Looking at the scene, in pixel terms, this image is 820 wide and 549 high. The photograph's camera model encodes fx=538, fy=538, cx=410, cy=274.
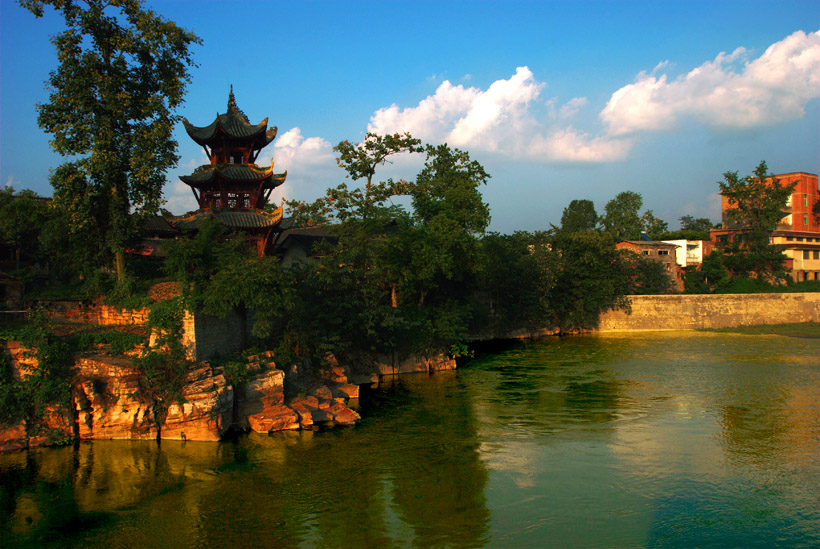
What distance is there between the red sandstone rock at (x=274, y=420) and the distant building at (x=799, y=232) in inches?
1677

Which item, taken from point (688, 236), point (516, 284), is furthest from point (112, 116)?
point (688, 236)

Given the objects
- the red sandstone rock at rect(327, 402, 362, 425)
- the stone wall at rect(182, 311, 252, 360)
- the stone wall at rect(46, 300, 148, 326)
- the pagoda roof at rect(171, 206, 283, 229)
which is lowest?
the red sandstone rock at rect(327, 402, 362, 425)

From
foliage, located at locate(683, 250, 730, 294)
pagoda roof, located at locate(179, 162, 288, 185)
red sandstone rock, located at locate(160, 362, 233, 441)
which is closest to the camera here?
red sandstone rock, located at locate(160, 362, 233, 441)

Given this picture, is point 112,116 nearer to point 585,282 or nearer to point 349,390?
point 349,390

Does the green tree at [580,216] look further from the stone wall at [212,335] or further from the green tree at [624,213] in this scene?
the stone wall at [212,335]

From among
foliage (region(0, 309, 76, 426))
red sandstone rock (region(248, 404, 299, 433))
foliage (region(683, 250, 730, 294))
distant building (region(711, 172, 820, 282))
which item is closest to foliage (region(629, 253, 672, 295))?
foliage (region(683, 250, 730, 294))

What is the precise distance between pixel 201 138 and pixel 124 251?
8104 mm

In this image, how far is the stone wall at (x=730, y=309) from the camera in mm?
36094

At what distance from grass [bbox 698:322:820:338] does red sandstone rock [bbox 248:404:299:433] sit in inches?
1205

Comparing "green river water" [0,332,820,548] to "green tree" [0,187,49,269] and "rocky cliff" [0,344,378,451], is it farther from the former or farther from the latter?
"green tree" [0,187,49,269]

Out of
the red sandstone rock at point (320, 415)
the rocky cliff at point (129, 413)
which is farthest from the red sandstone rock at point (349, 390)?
the rocky cliff at point (129, 413)

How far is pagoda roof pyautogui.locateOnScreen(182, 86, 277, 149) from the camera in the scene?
79.7 feet

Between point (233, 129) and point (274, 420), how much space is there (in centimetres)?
1477

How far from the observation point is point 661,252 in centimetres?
4441
